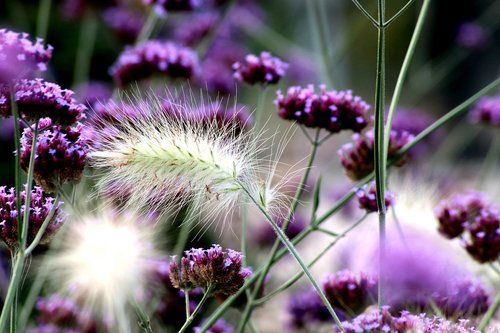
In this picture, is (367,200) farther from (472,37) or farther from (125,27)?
(472,37)

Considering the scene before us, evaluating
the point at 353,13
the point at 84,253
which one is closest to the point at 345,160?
the point at 84,253

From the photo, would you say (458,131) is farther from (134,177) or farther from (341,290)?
(134,177)

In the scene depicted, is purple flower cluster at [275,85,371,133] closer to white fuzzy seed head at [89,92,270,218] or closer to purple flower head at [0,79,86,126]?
white fuzzy seed head at [89,92,270,218]

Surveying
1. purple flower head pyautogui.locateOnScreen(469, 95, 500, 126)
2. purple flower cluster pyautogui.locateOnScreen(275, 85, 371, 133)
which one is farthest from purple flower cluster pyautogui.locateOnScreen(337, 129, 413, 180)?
purple flower head pyautogui.locateOnScreen(469, 95, 500, 126)

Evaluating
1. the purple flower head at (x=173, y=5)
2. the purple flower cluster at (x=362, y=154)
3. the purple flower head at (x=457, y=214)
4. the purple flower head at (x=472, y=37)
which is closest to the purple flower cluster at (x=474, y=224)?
the purple flower head at (x=457, y=214)

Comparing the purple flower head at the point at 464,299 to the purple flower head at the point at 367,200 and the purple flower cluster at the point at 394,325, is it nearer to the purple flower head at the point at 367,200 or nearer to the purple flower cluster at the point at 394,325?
the purple flower head at the point at 367,200

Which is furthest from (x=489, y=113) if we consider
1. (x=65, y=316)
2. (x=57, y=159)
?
(x=57, y=159)
